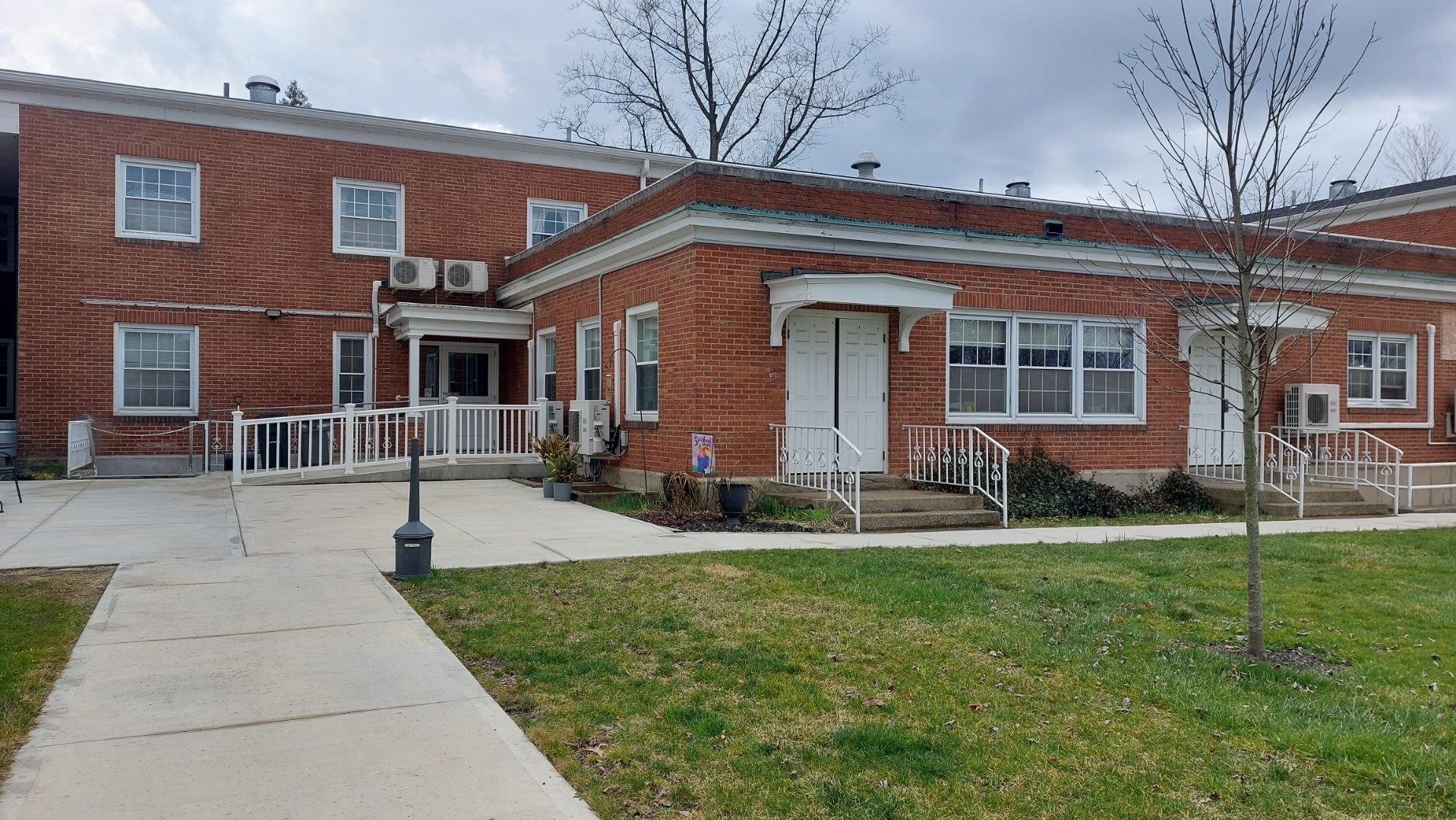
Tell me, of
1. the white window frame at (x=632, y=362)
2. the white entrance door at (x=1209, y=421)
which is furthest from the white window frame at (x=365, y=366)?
the white entrance door at (x=1209, y=421)

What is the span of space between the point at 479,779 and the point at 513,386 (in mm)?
16116

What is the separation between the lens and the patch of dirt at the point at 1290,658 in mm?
5527

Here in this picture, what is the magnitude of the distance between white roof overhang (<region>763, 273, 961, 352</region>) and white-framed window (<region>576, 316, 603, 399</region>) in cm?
395

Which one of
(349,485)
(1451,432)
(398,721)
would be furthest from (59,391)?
(1451,432)

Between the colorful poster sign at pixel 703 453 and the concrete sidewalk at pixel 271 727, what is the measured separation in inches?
223

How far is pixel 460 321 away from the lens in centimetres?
1781

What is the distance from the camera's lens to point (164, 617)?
20.8 ft

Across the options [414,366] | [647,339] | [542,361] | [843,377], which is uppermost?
[647,339]

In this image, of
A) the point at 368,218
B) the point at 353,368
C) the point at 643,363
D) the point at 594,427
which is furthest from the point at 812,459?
the point at 368,218

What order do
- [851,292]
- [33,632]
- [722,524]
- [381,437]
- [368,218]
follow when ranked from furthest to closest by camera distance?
[368,218] < [381,437] < [851,292] < [722,524] < [33,632]

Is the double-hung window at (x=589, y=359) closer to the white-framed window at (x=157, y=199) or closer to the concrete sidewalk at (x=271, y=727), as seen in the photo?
the white-framed window at (x=157, y=199)

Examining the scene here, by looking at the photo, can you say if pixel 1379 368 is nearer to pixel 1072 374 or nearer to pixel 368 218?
pixel 1072 374

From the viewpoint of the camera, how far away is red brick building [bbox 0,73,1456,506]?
41.6 ft

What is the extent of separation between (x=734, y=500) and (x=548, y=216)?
1170 centimetres
